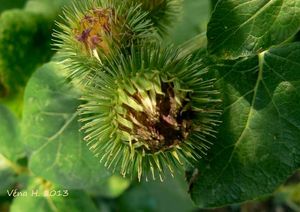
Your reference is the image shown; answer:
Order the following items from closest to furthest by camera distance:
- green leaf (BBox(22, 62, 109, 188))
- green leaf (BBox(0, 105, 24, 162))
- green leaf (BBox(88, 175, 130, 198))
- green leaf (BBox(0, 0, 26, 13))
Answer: green leaf (BBox(22, 62, 109, 188)), green leaf (BBox(0, 105, 24, 162)), green leaf (BBox(88, 175, 130, 198)), green leaf (BBox(0, 0, 26, 13))

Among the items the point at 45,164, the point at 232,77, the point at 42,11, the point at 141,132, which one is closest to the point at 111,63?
the point at 141,132

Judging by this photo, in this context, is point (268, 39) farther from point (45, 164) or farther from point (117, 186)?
point (117, 186)

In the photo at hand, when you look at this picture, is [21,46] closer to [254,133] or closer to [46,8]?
[46,8]

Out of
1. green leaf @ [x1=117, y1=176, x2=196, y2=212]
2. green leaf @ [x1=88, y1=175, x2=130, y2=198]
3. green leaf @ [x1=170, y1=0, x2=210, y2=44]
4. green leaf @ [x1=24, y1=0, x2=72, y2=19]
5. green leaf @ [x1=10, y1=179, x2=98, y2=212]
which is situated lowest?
green leaf @ [x1=117, y1=176, x2=196, y2=212]

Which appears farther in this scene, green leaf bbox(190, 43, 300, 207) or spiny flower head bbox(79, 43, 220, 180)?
green leaf bbox(190, 43, 300, 207)

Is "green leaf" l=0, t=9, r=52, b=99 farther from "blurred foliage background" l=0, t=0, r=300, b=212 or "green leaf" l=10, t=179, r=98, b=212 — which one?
"green leaf" l=10, t=179, r=98, b=212

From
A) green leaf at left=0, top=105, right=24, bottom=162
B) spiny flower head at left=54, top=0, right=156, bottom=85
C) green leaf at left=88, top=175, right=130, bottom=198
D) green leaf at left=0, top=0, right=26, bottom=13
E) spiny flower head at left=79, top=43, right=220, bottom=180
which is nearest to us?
spiny flower head at left=79, top=43, right=220, bottom=180

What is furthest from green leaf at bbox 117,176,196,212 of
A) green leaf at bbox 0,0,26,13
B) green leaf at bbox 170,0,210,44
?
green leaf at bbox 0,0,26,13

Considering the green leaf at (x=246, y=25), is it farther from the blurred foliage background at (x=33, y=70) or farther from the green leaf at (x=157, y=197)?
the green leaf at (x=157, y=197)
